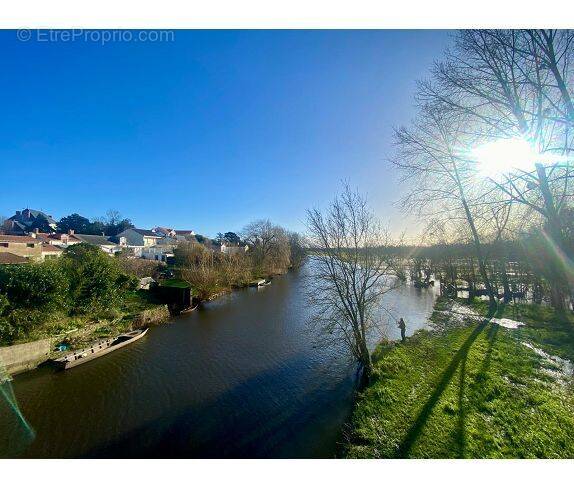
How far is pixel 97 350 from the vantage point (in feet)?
41.3

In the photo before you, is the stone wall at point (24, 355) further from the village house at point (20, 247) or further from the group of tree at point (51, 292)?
the village house at point (20, 247)

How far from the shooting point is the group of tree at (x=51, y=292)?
437 inches

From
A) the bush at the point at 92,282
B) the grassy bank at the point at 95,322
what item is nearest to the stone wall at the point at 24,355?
the grassy bank at the point at 95,322

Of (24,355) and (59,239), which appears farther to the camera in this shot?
(59,239)

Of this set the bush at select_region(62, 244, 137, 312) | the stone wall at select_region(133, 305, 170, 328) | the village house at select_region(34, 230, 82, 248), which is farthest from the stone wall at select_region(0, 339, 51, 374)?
the village house at select_region(34, 230, 82, 248)

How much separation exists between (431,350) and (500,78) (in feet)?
32.3

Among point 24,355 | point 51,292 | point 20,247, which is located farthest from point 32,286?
point 20,247

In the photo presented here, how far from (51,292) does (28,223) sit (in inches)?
2484

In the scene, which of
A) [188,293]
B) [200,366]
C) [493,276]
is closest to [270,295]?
[188,293]

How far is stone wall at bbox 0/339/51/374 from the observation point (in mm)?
10366

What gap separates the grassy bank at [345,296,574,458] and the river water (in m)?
1.35

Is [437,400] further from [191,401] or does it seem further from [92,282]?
[92,282]

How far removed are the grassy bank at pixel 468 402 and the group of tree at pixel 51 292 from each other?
13.6 m

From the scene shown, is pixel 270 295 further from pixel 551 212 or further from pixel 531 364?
pixel 551 212
